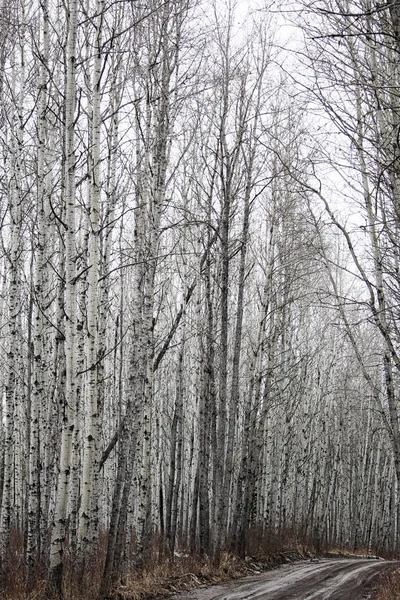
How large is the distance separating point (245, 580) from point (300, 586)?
103 cm

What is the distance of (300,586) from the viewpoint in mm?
11094

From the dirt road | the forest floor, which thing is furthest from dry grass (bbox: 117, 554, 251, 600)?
the dirt road

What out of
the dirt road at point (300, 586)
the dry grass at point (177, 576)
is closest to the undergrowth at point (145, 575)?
the dry grass at point (177, 576)

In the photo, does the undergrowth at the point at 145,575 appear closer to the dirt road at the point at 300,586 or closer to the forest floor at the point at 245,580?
the forest floor at the point at 245,580

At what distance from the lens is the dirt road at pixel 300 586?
374 inches

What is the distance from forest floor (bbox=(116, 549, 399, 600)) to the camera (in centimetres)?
913

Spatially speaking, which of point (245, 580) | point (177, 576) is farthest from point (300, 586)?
point (177, 576)

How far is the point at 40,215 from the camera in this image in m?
8.62

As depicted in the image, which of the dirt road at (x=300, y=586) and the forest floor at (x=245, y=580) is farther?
the dirt road at (x=300, y=586)

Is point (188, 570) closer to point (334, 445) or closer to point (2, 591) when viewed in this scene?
point (2, 591)

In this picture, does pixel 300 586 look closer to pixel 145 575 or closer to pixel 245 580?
pixel 245 580

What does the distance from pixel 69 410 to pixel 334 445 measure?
2411 cm

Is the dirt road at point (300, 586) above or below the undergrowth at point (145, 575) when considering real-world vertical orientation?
below

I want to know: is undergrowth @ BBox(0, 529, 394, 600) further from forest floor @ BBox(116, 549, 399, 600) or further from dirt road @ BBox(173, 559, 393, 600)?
dirt road @ BBox(173, 559, 393, 600)
